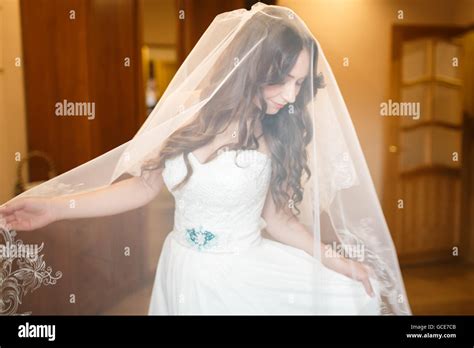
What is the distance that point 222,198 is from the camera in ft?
3.98

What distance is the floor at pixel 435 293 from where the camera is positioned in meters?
1.42

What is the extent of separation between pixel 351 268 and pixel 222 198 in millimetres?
471

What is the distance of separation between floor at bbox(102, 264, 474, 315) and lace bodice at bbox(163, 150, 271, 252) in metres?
0.33

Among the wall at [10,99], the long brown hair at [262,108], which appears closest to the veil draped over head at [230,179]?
the long brown hair at [262,108]

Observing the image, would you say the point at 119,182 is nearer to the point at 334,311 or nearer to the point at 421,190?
the point at 334,311

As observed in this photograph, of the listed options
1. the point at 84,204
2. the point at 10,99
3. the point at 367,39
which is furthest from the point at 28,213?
the point at 367,39

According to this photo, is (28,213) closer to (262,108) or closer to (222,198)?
(222,198)

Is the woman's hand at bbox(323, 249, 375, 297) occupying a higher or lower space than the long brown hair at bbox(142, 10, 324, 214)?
lower

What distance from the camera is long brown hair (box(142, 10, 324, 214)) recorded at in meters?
1.25

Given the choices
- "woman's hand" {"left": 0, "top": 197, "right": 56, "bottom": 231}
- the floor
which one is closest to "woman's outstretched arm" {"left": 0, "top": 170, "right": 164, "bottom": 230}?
"woman's hand" {"left": 0, "top": 197, "right": 56, "bottom": 231}

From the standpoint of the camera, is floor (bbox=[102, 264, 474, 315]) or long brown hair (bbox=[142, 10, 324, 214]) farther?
floor (bbox=[102, 264, 474, 315])

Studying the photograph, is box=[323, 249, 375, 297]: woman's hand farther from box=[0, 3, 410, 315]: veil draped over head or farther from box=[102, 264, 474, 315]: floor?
box=[102, 264, 474, 315]: floor
